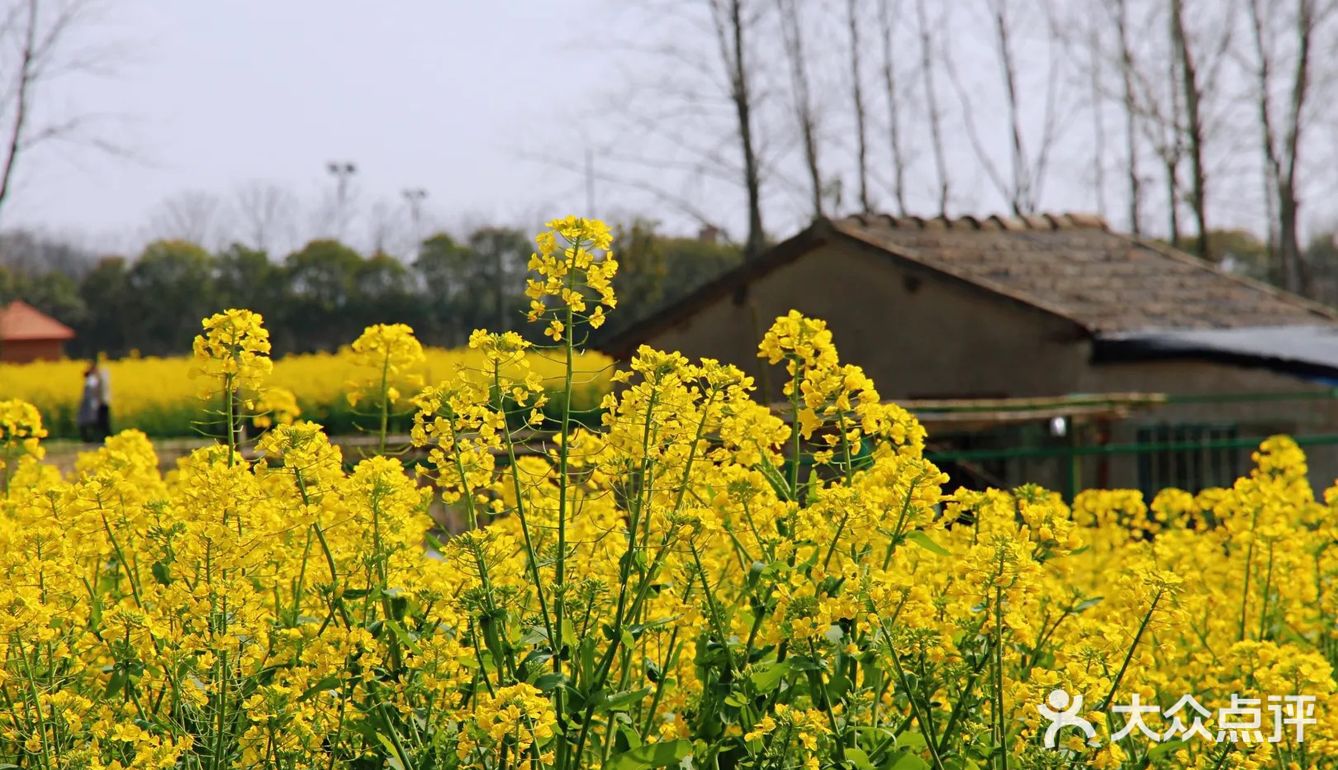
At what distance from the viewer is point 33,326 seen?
45938mm

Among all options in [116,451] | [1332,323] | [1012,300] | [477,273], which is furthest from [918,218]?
[477,273]

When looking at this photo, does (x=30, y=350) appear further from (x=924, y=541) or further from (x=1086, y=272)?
(x=924, y=541)

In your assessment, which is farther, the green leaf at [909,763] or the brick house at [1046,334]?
the brick house at [1046,334]

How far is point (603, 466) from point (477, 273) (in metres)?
35.8

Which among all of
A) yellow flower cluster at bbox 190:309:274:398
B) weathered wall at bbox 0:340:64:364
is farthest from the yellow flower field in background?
weathered wall at bbox 0:340:64:364

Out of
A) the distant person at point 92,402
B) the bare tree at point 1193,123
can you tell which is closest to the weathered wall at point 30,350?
the distant person at point 92,402

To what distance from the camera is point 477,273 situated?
37.8 metres

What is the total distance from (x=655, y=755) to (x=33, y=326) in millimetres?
47983

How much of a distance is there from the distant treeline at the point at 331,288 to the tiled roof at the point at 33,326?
1385 mm

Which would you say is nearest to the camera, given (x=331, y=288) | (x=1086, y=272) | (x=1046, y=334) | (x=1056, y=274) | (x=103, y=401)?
(x=1046, y=334)

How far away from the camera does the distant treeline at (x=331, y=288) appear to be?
36.6 metres

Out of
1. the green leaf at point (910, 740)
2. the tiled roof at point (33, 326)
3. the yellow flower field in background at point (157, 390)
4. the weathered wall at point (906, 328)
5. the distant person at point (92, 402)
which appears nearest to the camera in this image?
the green leaf at point (910, 740)

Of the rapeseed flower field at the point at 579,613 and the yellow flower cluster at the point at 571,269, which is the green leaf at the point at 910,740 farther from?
the yellow flower cluster at the point at 571,269

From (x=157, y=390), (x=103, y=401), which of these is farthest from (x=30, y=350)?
(x=103, y=401)
